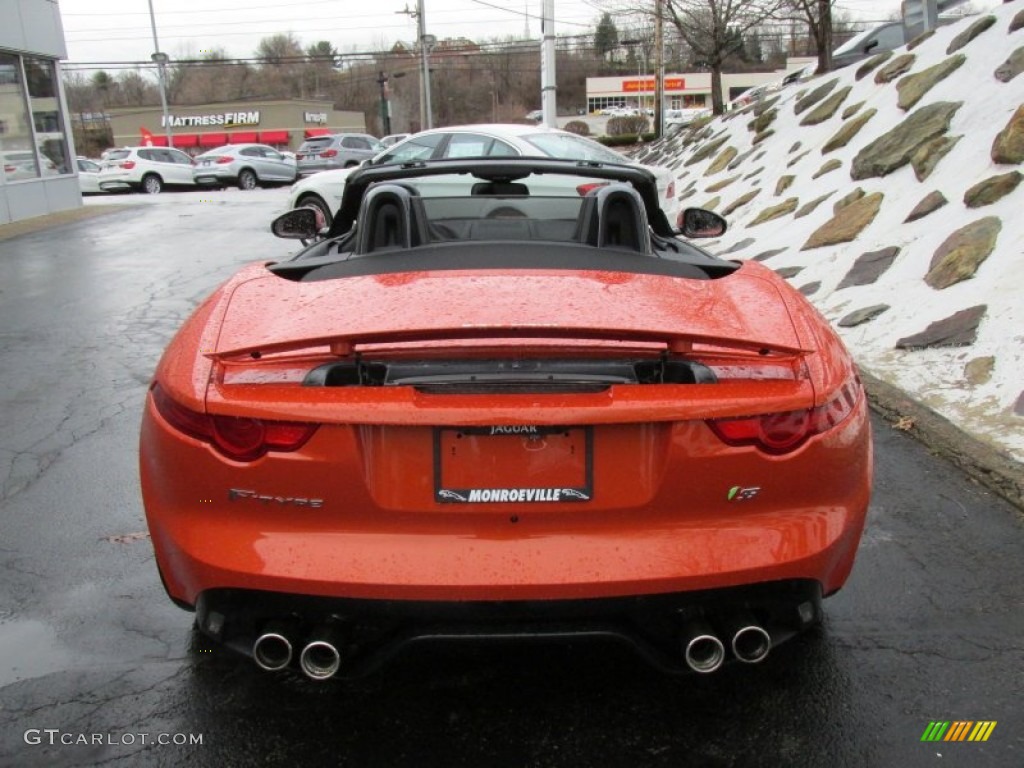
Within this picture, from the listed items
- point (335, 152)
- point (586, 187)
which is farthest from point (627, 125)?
point (586, 187)

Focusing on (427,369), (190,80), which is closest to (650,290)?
(427,369)

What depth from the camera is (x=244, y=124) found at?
72.2 meters

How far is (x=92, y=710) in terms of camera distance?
252 centimetres

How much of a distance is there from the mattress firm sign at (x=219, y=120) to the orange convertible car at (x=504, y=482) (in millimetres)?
75850

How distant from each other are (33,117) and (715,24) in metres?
16.1

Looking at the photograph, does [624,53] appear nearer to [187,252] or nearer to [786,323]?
[187,252]

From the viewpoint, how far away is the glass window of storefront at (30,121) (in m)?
17.6

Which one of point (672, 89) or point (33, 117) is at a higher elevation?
point (672, 89)

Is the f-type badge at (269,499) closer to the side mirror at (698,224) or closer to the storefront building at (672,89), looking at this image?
Result: the side mirror at (698,224)

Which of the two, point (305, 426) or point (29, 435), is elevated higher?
point (305, 426)

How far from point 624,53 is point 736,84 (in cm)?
2062

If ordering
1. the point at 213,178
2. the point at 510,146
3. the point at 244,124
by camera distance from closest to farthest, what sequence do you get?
the point at 510,146, the point at 213,178, the point at 244,124

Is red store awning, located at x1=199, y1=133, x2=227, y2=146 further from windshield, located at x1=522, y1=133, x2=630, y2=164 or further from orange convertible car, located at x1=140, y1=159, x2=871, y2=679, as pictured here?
orange convertible car, located at x1=140, y1=159, x2=871, y2=679

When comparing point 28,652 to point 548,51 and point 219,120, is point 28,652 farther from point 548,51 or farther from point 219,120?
point 219,120
